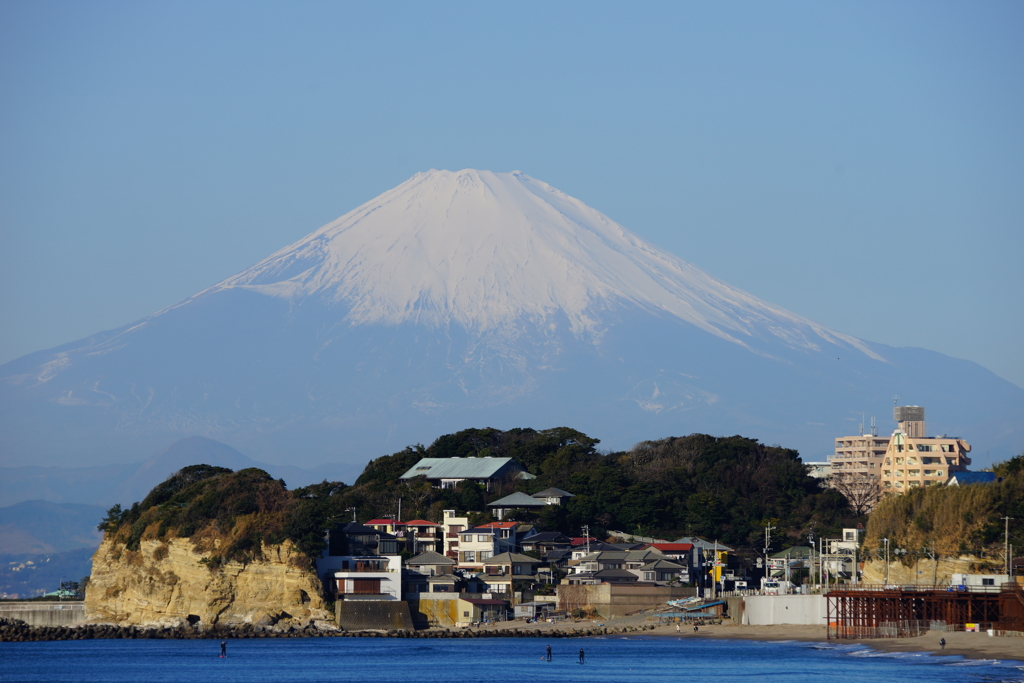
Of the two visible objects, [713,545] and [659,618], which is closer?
[659,618]

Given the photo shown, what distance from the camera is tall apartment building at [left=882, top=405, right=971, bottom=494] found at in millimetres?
111250

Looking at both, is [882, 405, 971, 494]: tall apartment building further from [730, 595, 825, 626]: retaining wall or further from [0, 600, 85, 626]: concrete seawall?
[0, 600, 85, 626]: concrete seawall

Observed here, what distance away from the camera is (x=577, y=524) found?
86062mm

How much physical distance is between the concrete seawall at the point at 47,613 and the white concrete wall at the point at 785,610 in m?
38.5

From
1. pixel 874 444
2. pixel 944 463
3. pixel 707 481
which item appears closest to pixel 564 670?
pixel 707 481

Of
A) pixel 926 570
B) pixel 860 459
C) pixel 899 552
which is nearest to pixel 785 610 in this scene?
pixel 899 552

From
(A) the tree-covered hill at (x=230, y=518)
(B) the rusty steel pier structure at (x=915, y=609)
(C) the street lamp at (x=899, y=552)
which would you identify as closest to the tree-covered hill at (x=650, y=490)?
(A) the tree-covered hill at (x=230, y=518)

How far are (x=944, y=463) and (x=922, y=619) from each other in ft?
179

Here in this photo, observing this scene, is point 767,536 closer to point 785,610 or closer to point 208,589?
point 785,610

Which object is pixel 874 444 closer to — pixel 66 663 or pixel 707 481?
pixel 707 481

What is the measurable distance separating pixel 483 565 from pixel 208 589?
15017 mm

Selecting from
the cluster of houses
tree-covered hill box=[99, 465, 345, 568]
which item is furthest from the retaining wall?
tree-covered hill box=[99, 465, 345, 568]

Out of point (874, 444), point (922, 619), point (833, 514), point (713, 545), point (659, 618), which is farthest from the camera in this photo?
point (874, 444)

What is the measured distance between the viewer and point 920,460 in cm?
11219
